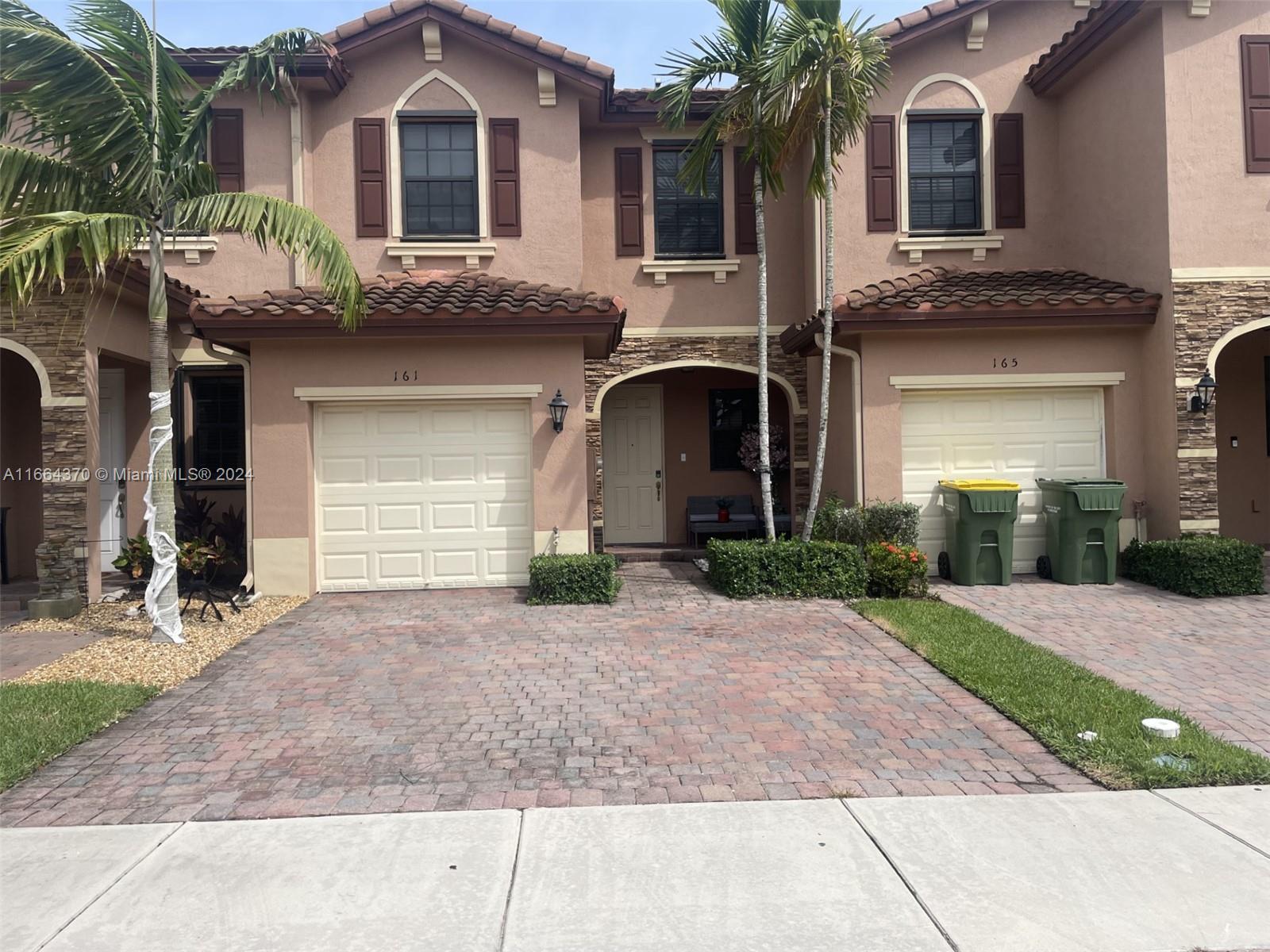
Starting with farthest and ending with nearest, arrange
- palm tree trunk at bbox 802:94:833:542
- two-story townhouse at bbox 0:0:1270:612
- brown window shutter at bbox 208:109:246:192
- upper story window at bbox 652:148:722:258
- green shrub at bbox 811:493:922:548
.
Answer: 1. upper story window at bbox 652:148:722:258
2. brown window shutter at bbox 208:109:246:192
3. green shrub at bbox 811:493:922:548
4. two-story townhouse at bbox 0:0:1270:612
5. palm tree trunk at bbox 802:94:833:542

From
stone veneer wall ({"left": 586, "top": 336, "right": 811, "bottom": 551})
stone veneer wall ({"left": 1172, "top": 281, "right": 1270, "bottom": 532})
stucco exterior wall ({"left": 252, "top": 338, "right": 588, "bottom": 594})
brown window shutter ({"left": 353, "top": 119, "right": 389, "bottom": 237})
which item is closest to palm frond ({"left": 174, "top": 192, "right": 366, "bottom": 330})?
stucco exterior wall ({"left": 252, "top": 338, "right": 588, "bottom": 594})

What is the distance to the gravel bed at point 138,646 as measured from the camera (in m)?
6.69

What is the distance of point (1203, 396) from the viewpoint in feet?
32.3

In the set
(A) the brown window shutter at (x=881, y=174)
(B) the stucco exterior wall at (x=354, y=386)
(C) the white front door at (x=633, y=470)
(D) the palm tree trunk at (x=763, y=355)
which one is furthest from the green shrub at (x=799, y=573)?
(A) the brown window shutter at (x=881, y=174)

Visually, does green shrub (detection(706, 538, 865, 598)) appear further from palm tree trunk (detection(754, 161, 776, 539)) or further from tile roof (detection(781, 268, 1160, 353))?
tile roof (detection(781, 268, 1160, 353))

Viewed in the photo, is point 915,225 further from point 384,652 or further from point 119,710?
point 119,710

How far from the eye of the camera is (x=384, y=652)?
24.2ft

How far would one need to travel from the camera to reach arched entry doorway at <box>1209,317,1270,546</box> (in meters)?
12.5

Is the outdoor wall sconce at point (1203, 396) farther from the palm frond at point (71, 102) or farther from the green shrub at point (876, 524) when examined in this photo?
the palm frond at point (71, 102)

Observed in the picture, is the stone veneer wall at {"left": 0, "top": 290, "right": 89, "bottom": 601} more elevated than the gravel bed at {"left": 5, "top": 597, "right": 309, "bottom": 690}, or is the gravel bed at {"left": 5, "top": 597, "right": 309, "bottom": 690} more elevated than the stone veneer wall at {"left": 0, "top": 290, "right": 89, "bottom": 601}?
the stone veneer wall at {"left": 0, "top": 290, "right": 89, "bottom": 601}

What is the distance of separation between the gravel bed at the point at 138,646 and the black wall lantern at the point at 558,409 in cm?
354

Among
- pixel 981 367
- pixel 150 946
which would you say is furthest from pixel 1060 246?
pixel 150 946

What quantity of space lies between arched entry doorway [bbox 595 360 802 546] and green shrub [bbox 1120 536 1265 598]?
5.91 meters

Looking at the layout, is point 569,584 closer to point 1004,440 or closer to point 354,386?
point 354,386
